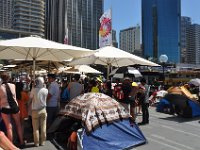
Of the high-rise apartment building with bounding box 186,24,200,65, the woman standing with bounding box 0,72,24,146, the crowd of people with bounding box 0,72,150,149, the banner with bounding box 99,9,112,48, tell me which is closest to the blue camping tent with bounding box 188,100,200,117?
the crowd of people with bounding box 0,72,150,149

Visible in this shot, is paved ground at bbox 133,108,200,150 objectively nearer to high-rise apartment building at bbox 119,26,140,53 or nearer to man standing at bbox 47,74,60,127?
man standing at bbox 47,74,60,127

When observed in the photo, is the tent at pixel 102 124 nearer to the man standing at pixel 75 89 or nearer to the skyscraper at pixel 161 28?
the man standing at pixel 75 89

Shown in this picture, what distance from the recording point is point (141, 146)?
8242 millimetres

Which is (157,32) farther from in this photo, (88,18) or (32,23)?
(32,23)

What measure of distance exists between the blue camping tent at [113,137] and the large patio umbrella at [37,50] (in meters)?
2.68

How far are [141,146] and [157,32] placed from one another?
117436mm

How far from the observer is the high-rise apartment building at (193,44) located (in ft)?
537

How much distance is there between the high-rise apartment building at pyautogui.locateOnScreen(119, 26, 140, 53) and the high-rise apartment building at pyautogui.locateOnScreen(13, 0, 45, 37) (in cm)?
3664

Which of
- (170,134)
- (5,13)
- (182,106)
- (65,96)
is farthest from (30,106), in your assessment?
(5,13)

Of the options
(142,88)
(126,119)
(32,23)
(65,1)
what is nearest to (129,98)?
(142,88)

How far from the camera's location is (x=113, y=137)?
25.8 ft

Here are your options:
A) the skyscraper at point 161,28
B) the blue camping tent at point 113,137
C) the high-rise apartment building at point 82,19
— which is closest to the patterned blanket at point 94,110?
the blue camping tent at point 113,137

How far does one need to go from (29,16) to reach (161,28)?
184ft

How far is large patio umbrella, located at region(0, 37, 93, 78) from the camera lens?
8922 millimetres
